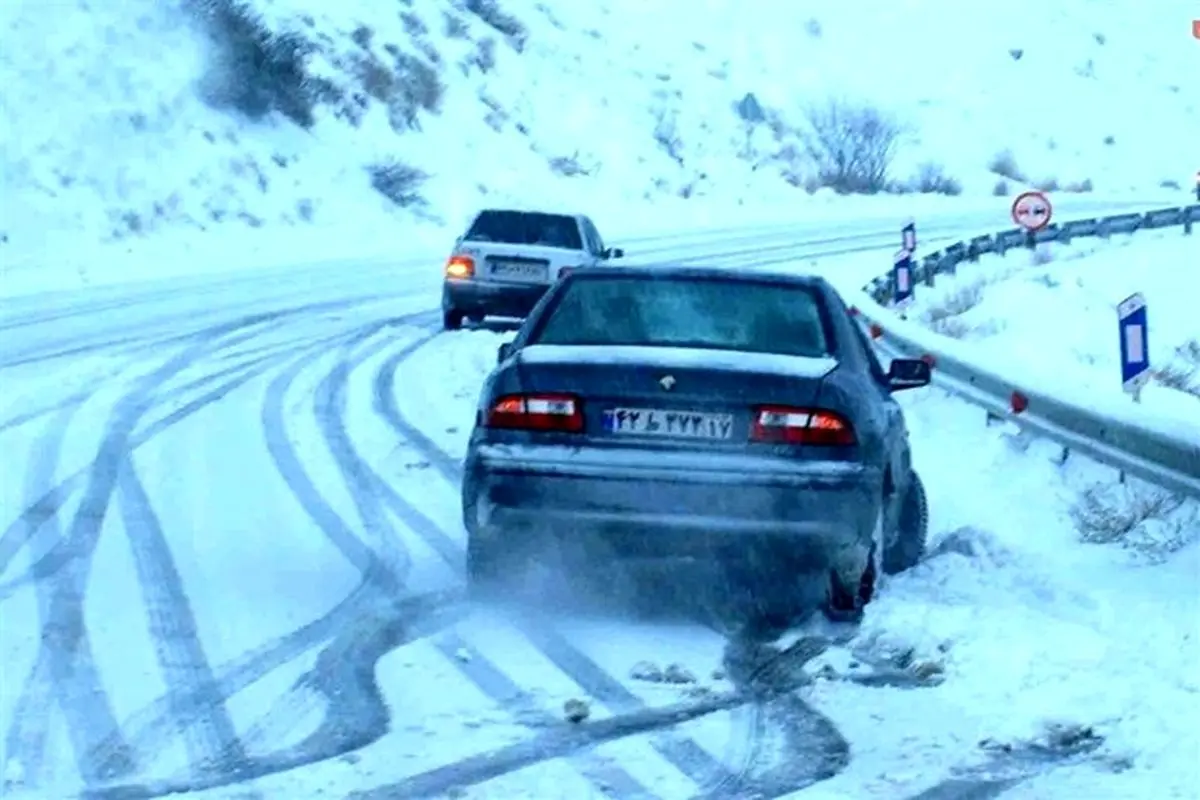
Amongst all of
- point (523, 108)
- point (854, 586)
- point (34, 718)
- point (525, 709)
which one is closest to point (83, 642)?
point (34, 718)

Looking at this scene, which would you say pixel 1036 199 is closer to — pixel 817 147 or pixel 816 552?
pixel 816 552

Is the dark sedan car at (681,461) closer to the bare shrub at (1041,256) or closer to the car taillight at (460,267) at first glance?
the car taillight at (460,267)

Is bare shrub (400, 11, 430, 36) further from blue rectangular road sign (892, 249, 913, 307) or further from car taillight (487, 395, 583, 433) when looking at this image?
car taillight (487, 395, 583, 433)

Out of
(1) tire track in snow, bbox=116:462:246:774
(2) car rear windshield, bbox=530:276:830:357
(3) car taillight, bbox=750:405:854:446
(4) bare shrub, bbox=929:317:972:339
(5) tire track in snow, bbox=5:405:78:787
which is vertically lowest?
(4) bare shrub, bbox=929:317:972:339

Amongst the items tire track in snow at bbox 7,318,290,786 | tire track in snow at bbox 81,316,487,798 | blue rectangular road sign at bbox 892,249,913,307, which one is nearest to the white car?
blue rectangular road sign at bbox 892,249,913,307

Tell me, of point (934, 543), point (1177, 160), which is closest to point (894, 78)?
point (1177, 160)

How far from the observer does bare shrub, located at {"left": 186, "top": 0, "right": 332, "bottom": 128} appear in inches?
1490

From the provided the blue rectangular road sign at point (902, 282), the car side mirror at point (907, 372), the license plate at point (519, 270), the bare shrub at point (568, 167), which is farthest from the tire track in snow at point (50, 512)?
the bare shrub at point (568, 167)

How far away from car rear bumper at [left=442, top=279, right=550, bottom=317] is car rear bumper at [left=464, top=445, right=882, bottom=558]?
42.7ft

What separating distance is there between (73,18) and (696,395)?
102 ft

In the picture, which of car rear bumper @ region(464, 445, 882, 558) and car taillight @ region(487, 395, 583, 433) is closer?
car rear bumper @ region(464, 445, 882, 558)

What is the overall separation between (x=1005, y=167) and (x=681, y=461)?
5768 cm

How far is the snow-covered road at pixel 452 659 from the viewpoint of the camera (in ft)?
20.1

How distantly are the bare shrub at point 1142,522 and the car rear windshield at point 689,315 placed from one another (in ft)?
6.84
